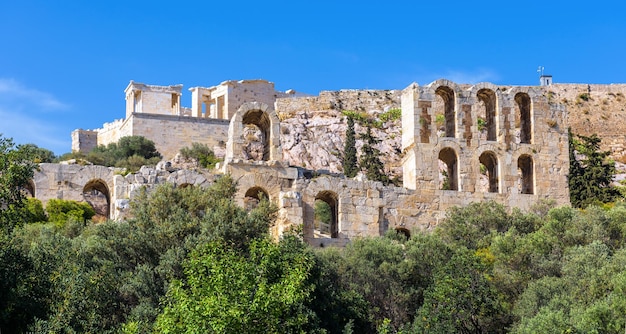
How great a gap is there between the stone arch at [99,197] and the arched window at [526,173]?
667 inches

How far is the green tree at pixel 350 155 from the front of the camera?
180ft

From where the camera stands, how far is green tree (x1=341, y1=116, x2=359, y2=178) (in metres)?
54.8

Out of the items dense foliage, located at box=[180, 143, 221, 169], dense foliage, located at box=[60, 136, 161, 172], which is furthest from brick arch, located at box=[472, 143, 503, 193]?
dense foliage, located at box=[60, 136, 161, 172]

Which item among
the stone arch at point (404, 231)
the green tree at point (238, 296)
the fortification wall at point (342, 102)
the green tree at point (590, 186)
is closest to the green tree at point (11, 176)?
the green tree at point (238, 296)

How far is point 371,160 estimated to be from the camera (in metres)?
54.4

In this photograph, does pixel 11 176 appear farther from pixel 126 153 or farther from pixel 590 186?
pixel 126 153

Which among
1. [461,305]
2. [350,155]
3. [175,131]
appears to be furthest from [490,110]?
[175,131]

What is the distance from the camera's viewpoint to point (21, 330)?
2623cm

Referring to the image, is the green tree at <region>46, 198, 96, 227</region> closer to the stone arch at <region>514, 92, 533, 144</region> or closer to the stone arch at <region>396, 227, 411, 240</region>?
the stone arch at <region>396, 227, 411, 240</region>

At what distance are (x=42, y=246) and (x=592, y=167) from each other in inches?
1089

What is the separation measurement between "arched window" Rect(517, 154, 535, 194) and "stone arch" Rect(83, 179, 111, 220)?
16935 millimetres

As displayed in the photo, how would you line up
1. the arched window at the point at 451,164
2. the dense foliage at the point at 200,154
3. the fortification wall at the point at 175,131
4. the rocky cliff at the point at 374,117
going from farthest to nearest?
the fortification wall at the point at 175,131
the rocky cliff at the point at 374,117
the dense foliage at the point at 200,154
the arched window at the point at 451,164

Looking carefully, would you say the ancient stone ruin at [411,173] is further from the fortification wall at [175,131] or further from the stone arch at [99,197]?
the fortification wall at [175,131]

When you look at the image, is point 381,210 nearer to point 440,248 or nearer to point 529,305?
point 440,248
